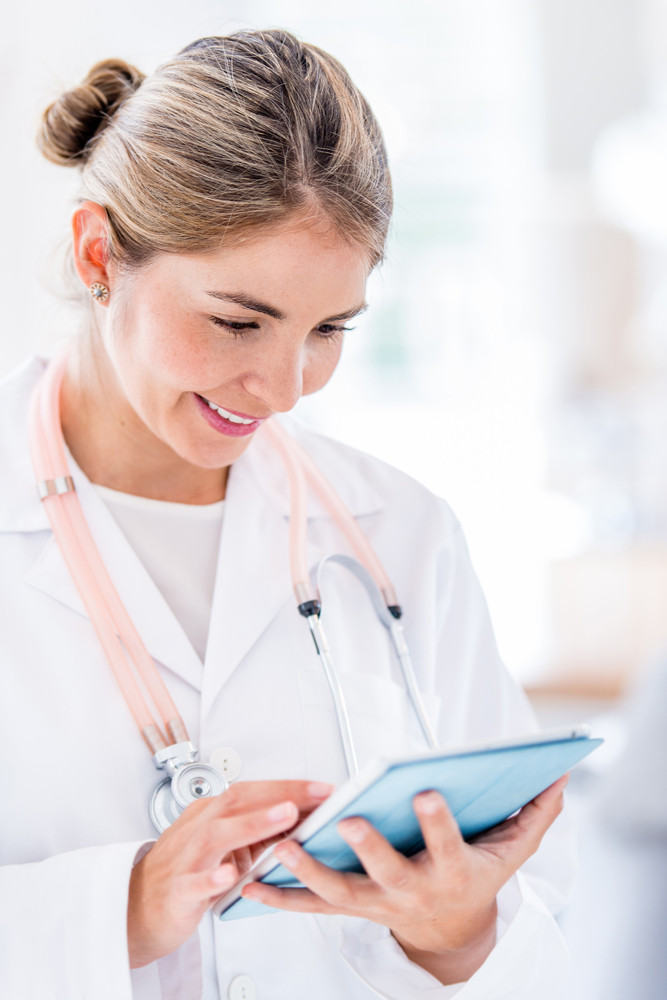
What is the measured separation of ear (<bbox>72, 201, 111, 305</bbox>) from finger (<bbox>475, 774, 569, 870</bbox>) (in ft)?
2.21

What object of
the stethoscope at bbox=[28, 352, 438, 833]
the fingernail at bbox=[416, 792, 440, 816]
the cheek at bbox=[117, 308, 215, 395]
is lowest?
the fingernail at bbox=[416, 792, 440, 816]

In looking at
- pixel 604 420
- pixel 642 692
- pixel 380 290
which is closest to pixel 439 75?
pixel 604 420

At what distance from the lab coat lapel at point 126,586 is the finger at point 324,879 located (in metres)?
0.33

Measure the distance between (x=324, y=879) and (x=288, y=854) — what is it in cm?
4

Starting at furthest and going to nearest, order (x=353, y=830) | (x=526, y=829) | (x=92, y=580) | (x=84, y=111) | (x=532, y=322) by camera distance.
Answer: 1. (x=532, y=322)
2. (x=84, y=111)
3. (x=92, y=580)
4. (x=526, y=829)
5. (x=353, y=830)

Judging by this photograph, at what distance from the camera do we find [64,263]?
1.20m

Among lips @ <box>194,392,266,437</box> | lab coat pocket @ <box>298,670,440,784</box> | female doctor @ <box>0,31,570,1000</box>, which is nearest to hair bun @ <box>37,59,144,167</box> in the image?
female doctor @ <box>0,31,570,1000</box>

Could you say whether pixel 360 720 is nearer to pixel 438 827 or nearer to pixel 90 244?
pixel 438 827

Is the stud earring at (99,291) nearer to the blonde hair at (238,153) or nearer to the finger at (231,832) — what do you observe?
the blonde hair at (238,153)

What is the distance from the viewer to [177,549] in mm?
1115

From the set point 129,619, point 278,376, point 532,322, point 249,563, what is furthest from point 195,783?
point 532,322

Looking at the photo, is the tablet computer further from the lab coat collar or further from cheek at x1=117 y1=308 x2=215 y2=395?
cheek at x1=117 y1=308 x2=215 y2=395

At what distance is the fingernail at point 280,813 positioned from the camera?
0.68 metres

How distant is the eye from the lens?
93 cm
